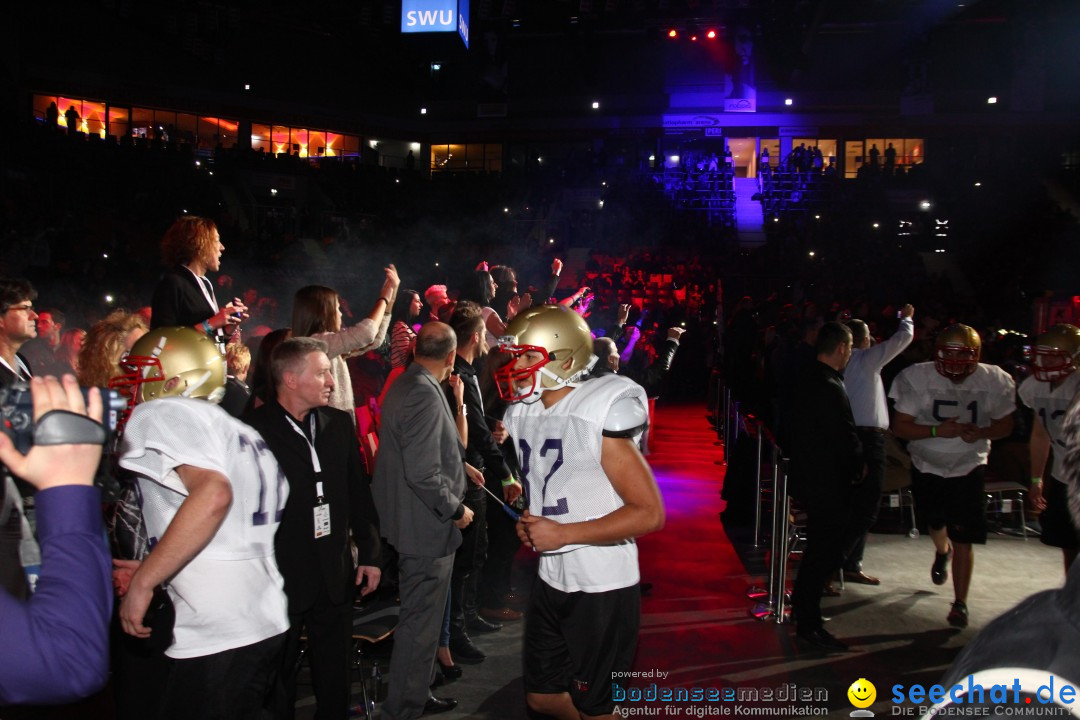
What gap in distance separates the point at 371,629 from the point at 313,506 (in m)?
1.20

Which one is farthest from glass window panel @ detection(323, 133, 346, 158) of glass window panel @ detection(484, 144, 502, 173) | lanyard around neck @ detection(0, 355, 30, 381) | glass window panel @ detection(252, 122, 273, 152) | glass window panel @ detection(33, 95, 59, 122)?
lanyard around neck @ detection(0, 355, 30, 381)

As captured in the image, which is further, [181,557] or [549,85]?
[549,85]

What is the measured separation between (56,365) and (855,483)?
6377 millimetres

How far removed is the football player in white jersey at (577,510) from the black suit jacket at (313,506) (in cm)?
90

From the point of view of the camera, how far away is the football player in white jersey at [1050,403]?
5145mm

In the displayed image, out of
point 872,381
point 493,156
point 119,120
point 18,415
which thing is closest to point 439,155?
point 493,156

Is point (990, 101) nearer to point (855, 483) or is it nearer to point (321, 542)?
point (855, 483)

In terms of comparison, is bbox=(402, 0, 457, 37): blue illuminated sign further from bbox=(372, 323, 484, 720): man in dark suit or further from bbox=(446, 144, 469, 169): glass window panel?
bbox=(446, 144, 469, 169): glass window panel

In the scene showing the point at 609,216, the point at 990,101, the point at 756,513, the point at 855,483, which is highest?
the point at 990,101

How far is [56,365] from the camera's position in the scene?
6566 millimetres

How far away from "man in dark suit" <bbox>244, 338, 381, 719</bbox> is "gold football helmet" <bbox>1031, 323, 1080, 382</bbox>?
4.70 metres

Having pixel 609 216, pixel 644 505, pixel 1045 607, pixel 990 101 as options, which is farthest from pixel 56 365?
pixel 990 101

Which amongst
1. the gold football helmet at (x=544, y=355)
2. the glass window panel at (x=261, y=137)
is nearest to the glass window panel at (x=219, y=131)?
the glass window panel at (x=261, y=137)

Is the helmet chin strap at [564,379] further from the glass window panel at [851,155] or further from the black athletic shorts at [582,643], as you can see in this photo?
the glass window panel at [851,155]
